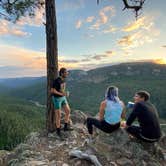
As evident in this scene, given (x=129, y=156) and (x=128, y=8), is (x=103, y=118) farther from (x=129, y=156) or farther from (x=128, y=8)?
(x=128, y=8)

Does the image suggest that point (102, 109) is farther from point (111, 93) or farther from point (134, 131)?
point (134, 131)

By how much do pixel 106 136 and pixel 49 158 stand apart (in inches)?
75.9

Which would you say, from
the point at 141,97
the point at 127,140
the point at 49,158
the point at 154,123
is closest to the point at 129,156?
the point at 127,140

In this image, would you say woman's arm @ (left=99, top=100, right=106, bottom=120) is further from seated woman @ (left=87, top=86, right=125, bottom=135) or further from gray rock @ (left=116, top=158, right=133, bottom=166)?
gray rock @ (left=116, top=158, right=133, bottom=166)

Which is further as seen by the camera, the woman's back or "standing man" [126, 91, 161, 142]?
the woman's back

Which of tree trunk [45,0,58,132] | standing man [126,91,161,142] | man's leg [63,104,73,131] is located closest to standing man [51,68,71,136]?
man's leg [63,104,73,131]

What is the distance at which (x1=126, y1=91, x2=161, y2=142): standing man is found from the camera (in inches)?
320

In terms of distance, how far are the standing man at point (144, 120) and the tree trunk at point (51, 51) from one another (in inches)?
132

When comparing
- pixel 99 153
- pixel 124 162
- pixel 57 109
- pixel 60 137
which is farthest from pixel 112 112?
pixel 60 137

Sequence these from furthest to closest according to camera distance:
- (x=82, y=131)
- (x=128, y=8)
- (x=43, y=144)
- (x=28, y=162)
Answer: (x=82, y=131)
(x=128, y=8)
(x=43, y=144)
(x=28, y=162)

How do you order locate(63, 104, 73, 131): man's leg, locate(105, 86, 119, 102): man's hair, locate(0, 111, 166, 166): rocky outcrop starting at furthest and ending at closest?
locate(63, 104, 73, 131): man's leg < locate(105, 86, 119, 102): man's hair < locate(0, 111, 166, 166): rocky outcrop

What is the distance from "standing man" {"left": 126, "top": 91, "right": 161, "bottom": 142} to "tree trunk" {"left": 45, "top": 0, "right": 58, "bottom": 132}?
335 centimetres

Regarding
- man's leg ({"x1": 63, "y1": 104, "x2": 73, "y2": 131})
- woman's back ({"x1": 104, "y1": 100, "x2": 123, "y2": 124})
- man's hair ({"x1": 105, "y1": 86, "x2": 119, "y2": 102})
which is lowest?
man's leg ({"x1": 63, "y1": 104, "x2": 73, "y2": 131})

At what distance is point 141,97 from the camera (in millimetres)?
8320
